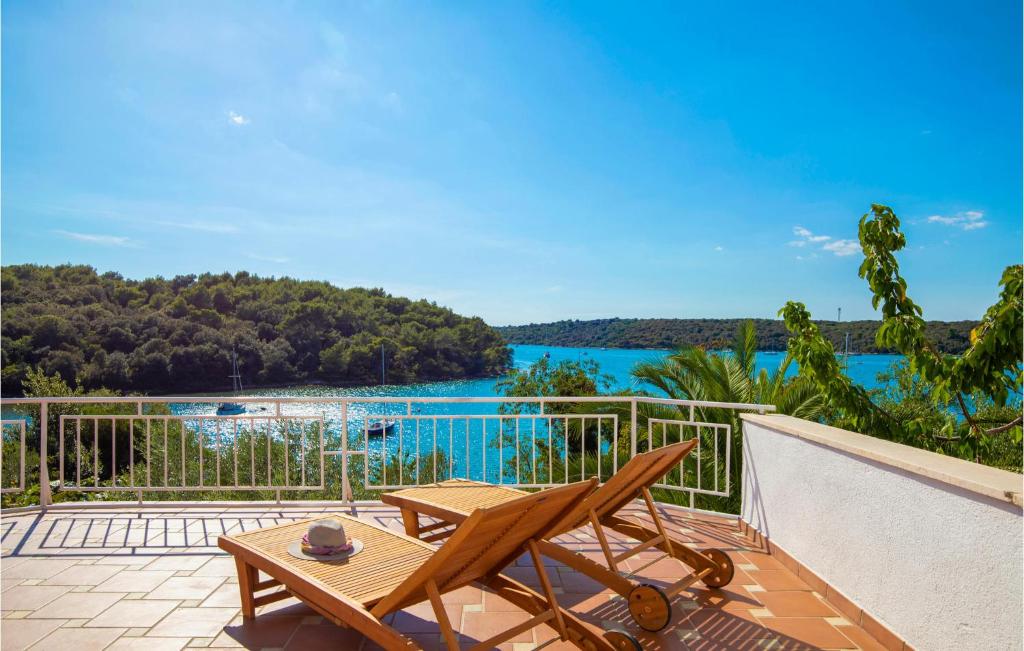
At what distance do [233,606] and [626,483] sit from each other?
2119mm

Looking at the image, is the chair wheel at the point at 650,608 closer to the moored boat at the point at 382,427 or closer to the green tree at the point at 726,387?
the moored boat at the point at 382,427

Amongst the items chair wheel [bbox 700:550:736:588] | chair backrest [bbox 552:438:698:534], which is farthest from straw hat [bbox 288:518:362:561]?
chair wheel [bbox 700:550:736:588]

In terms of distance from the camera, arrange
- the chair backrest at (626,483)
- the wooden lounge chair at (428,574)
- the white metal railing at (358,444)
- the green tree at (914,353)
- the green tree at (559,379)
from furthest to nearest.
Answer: the green tree at (559,379) < the white metal railing at (358,444) < the green tree at (914,353) < the chair backrest at (626,483) < the wooden lounge chair at (428,574)

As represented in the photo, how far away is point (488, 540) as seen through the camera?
2.33m

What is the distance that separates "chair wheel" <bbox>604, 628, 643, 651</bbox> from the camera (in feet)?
7.90

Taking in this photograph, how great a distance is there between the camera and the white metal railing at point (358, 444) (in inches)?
192

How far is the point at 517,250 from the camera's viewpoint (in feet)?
89.8

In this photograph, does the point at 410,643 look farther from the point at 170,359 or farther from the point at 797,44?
the point at 170,359

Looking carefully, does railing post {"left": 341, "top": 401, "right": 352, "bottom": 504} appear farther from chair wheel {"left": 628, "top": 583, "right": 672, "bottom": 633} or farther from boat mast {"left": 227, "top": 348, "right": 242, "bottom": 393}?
boat mast {"left": 227, "top": 348, "right": 242, "bottom": 393}

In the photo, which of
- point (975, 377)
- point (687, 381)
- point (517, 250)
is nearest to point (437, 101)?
point (687, 381)

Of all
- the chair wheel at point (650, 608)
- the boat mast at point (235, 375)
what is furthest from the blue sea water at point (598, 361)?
the chair wheel at point (650, 608)

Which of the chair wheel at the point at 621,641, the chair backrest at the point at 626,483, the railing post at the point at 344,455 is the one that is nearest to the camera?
the chair wheel at the point at 621,641

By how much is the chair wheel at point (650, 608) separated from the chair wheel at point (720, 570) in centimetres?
57

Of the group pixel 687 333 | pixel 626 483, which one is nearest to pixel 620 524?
pixel 626 483
